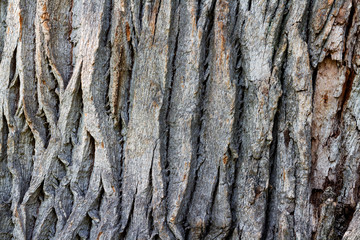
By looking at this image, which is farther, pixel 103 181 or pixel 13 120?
pixel 13 120

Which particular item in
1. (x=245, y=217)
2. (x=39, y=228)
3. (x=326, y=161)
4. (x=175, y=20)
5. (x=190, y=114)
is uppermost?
(x=175, y=20)

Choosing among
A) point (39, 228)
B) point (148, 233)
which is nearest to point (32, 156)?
point (39, 228)

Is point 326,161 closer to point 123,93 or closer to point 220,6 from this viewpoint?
point 220,6

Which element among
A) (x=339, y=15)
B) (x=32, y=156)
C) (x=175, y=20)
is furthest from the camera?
(x=32, y=156)

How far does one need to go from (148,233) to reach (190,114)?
0.61 m

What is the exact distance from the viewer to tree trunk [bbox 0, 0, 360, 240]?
5.00 feet

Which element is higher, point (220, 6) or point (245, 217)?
point (220, 6)

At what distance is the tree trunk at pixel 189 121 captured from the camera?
5.00ft

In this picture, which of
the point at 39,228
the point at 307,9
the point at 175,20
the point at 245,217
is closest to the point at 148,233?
the point at 245,217

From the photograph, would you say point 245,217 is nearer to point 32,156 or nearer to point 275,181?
point 275,181

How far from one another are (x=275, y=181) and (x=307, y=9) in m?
0.83

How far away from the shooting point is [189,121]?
159 centimetres

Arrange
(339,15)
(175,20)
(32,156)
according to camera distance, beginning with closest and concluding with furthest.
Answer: (339,15)
(175,20)
(32,156)

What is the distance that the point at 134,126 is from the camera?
1.65 meters
